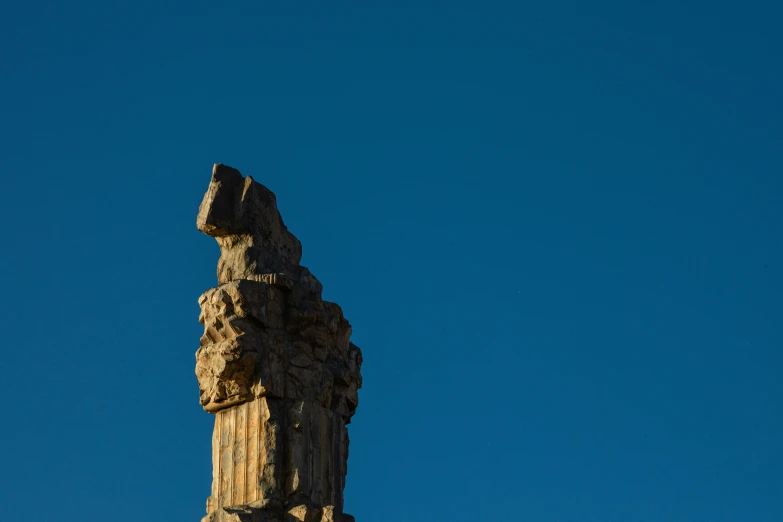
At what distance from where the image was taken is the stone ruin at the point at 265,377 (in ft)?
87.8

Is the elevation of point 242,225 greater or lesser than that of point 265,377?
greater

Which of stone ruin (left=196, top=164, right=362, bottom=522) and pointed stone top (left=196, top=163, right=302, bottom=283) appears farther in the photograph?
pointed stone top (left=196, top=163, right=302, bottom=283)

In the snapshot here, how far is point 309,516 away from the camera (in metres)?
26.2

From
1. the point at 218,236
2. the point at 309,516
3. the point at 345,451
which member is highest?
the point at 218,236

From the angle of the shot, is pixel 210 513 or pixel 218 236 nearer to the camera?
pixel 210 513

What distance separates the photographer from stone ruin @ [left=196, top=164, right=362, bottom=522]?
26750 millimetres

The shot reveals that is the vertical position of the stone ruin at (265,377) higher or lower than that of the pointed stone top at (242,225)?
lower

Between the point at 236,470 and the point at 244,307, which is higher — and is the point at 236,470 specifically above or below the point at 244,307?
below

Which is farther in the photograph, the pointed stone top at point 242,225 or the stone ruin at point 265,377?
the pointed stone top at point 242,225

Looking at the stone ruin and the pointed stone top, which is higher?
the pointed stone top

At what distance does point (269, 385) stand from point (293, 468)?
1.30 metres

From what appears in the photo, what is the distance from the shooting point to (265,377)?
89.1ft

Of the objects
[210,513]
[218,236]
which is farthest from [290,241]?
[210,513]

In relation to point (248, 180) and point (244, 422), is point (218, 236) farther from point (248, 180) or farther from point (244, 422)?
point (244, 422)
